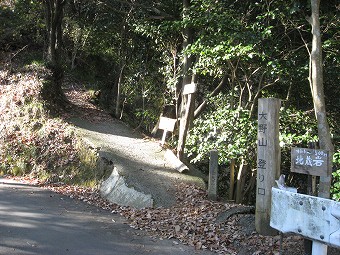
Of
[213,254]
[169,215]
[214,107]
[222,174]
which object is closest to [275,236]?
[213,254]

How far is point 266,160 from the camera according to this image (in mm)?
6758

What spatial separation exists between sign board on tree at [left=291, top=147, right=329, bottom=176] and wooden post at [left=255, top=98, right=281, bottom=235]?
1.30 metres

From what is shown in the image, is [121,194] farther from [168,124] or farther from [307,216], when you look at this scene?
[307,216]

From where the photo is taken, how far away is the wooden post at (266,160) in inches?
261

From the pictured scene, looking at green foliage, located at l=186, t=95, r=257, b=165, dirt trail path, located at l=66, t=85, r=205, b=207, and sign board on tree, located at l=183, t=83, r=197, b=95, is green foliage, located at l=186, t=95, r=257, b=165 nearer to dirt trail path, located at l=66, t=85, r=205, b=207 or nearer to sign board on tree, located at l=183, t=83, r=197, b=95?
sign board on tree, located at l=183, t=83, r=197, b=95

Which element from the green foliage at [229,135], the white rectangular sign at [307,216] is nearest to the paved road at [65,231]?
the white rectangular sign at [307,216]

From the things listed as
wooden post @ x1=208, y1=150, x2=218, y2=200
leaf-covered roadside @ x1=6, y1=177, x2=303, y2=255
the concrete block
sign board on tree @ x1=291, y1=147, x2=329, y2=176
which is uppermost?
sign board on tree @ x1=291, y1=147, x2=329, y2=176

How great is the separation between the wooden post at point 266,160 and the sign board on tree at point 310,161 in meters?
1.30

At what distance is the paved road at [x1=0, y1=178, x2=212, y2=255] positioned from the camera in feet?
18.9

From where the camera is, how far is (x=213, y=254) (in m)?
6.13

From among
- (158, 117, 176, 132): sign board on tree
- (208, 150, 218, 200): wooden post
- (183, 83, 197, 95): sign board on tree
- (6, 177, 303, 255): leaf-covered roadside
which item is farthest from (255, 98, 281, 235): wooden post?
(158, 117, 176, 132): sign board on tree

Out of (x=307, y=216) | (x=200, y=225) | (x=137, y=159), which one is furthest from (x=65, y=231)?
(x=137, y=159)

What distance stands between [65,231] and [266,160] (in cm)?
393

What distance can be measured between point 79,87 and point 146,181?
10.4 m
